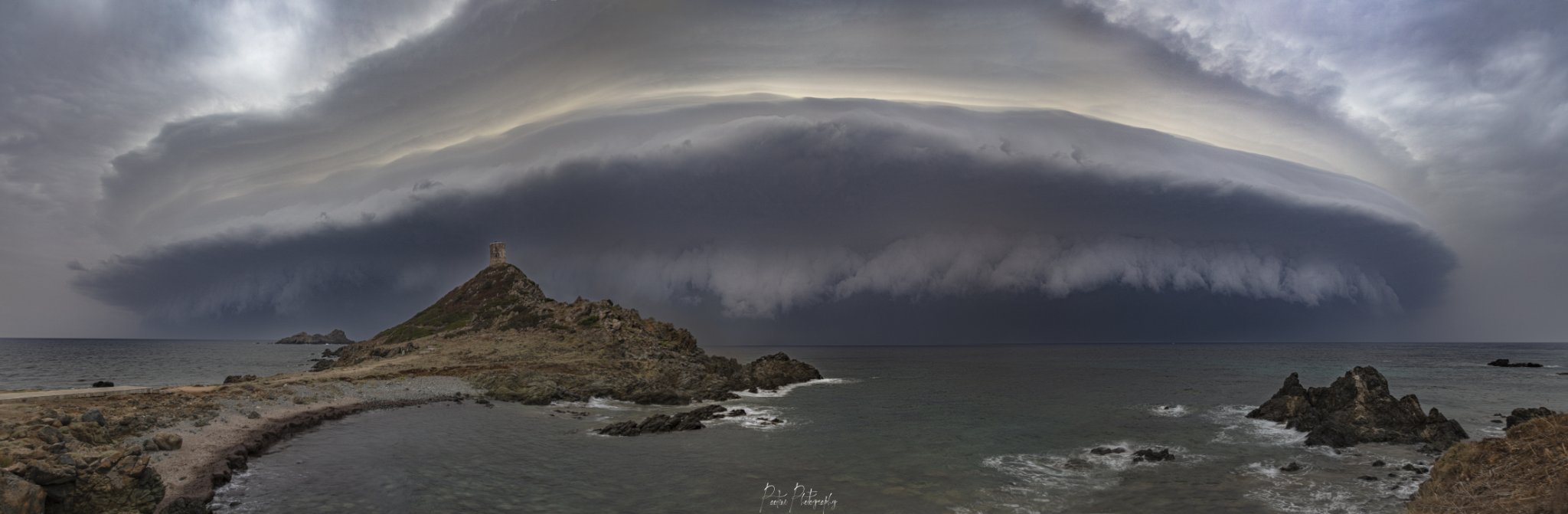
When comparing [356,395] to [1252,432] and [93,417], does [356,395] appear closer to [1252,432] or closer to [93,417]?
[93,417]

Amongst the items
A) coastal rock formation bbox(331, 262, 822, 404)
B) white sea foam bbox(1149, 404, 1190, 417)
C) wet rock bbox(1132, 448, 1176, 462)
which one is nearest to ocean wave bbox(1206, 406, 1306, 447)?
white sea foam bbox(1149, 404, 1190, 417)

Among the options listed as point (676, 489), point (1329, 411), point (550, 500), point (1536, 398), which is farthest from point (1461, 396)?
point (550, 500)

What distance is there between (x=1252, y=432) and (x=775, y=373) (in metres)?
53.3

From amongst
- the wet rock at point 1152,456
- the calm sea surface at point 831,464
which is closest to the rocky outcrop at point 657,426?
the calm sea surface at point 831,464

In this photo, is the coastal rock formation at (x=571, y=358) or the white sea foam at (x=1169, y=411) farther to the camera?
the coastal rock formation at (x=571, y=358)

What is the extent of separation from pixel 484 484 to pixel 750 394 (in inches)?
1874

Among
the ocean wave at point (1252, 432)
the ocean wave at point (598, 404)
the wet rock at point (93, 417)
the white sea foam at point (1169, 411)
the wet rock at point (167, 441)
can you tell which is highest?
the wet rock at point (93, 417)

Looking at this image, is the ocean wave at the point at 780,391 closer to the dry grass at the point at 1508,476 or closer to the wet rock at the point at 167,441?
the wet rock at the point at 167,441

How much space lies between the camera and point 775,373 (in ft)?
287

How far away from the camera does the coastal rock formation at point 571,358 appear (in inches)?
2436

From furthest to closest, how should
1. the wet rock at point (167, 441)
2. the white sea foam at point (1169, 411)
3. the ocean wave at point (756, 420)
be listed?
the white sea foam at point (1169, 411), the ocean wave at point (756, 420), the wet rock at point (167, 441)

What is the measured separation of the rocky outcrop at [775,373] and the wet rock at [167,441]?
178 ft

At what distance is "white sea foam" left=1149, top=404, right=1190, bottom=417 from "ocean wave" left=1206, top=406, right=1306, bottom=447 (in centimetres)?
225

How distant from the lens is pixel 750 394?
7294 cm
